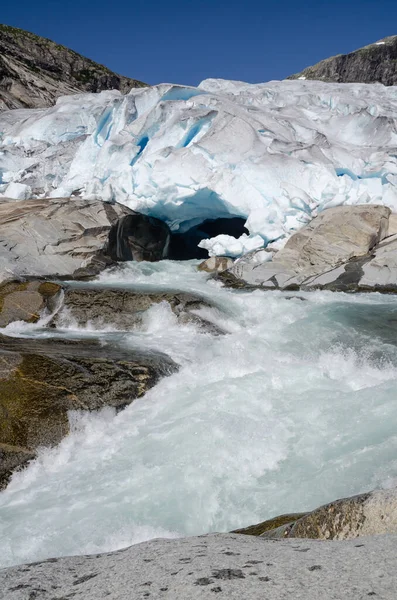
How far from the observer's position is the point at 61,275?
12.7 m

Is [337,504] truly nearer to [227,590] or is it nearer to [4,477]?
[227,590]

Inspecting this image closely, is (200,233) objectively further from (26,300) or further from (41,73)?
(41,73)

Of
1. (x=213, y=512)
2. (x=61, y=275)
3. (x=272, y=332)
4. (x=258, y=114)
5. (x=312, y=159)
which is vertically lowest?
(x=213, y=512)

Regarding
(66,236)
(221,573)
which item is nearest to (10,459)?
(221,573)

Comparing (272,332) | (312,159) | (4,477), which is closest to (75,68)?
(312,159)

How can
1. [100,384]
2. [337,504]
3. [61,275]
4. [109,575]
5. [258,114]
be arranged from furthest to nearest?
[258,114] < [61,275] < [100,384] < [337,504] < [109,575]

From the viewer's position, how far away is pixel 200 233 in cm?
1844

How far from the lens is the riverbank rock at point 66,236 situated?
42.0ft

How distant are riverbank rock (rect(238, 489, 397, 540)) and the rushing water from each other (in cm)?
143

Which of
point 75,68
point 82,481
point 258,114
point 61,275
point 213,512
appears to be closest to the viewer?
point 213,512

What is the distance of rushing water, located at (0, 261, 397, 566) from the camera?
4066mm

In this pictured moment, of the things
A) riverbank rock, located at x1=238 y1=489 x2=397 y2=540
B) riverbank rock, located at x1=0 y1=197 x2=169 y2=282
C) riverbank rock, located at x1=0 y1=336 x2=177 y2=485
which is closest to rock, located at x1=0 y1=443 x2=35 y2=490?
riverbank rock, located at x1=0 y1=336 x2=177 y2=485

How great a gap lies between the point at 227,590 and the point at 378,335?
714cm

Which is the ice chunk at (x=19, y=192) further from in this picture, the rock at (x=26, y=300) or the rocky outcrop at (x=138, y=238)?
the rock at (x=26, y=300)
